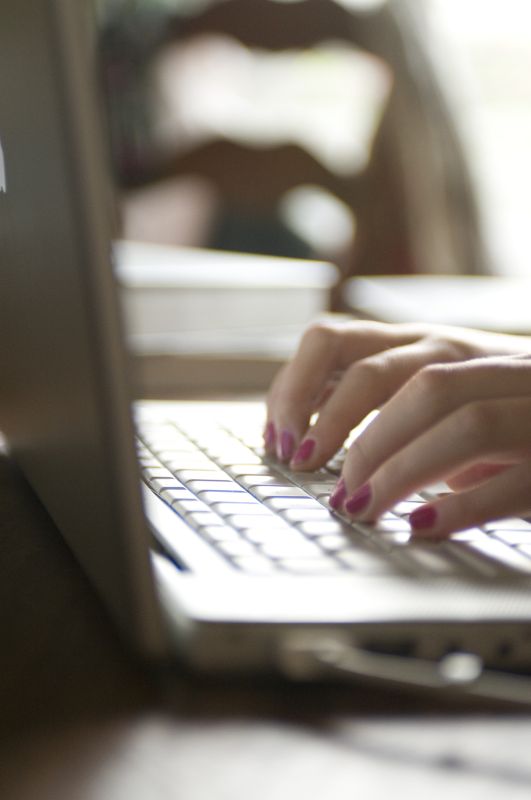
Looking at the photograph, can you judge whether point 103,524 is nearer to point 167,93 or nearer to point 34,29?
point 34,29

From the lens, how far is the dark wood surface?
0.31m

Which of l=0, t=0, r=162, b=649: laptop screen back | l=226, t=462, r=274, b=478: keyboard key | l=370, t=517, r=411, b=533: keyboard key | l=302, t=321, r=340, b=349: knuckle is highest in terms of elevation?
l=0, t=0, r=162, b=649: laptop screen back

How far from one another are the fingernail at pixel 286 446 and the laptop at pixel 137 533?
0.15 metres

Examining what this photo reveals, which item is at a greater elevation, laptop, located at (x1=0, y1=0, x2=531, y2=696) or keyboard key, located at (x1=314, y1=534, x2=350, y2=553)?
laptop, located at (x1=0, y1=0, x2=531, y2=696)

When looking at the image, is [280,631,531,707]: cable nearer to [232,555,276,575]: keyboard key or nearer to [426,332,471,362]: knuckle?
[232,555,276,575]: keyboard key

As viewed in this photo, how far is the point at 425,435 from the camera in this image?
50 cm

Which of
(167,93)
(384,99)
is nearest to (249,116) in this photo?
(167,93)

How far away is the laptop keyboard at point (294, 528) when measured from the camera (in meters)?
0.42

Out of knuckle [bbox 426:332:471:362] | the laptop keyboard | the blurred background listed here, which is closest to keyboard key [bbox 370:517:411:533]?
the laptop keyboard

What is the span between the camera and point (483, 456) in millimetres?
506

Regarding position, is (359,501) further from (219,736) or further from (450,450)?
(219,736)

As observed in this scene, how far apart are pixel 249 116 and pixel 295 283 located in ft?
4.38

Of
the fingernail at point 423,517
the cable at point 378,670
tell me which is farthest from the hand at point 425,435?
the cable at point 378,670

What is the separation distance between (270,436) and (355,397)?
0.06m
